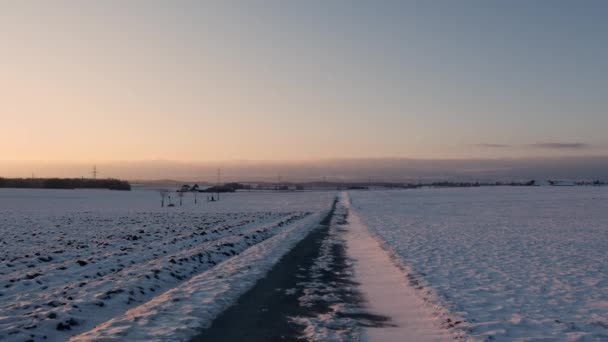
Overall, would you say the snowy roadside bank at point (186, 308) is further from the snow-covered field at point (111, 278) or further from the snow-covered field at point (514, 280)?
the snow-covered field at point (514, 280)

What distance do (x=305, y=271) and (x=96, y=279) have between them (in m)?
6.03

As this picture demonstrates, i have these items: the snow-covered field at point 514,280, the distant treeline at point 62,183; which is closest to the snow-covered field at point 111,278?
the snow-covered field at point 514,280

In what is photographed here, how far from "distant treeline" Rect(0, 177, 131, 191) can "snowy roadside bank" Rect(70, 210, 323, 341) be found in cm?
14373

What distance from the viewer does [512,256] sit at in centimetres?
1803

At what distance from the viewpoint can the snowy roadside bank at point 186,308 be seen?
27.2 feet

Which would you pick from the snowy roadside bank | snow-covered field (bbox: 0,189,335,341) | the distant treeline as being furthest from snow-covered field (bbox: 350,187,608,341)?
the distant treeline

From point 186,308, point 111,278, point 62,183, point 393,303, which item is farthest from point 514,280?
point 62,183

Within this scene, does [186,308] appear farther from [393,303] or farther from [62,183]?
[62,183]

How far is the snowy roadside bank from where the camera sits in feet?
27.2

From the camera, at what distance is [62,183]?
485ft

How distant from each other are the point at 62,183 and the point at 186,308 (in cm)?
15517

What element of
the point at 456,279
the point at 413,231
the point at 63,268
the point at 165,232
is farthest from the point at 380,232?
the point at 63,268

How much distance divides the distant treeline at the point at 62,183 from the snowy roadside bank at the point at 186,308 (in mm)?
143729

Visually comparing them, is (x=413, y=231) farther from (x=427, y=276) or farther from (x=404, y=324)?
(x=404, y=324)
